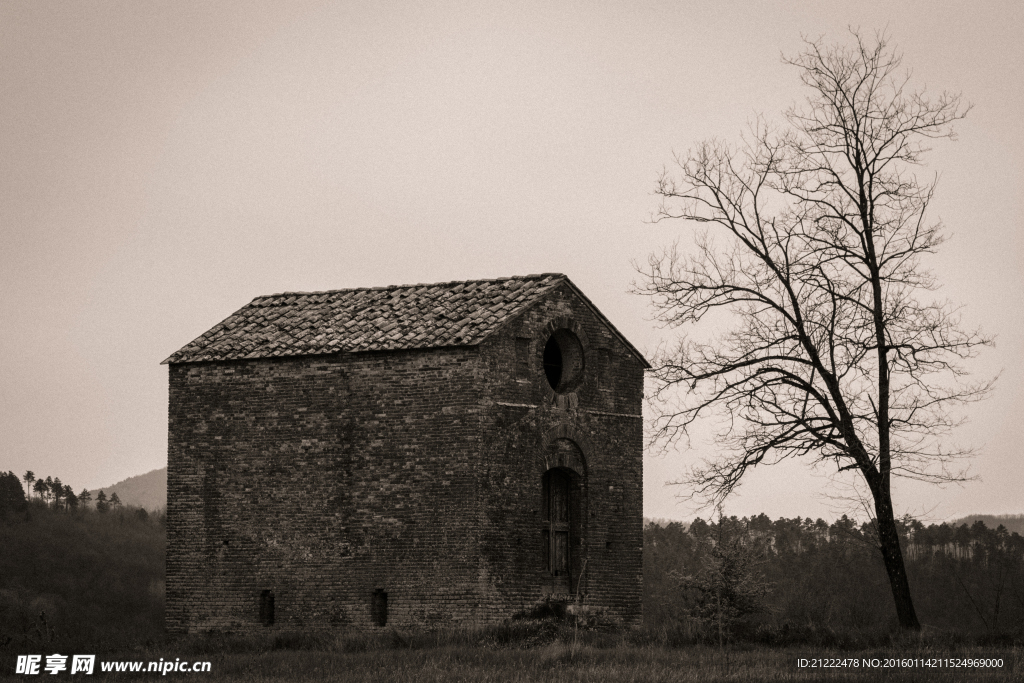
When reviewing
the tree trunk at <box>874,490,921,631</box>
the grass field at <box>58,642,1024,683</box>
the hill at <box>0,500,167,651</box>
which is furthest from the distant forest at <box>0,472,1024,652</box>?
the grass field at <box>58,642,1024,683</box>

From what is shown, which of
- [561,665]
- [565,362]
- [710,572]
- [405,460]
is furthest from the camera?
[710,572]

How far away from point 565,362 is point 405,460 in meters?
3.90

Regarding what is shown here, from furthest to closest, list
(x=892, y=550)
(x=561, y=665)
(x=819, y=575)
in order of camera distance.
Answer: (x=819, y=575) → (x=892, y=550) → (x=561, y=665)

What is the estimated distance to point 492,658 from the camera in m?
21.8

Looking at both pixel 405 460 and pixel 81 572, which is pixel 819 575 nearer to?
pixel 405 460

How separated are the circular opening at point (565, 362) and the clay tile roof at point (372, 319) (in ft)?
3.85

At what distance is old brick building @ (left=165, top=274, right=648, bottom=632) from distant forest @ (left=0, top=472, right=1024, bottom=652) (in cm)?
353

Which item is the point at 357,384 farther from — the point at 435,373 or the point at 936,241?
the point at 936,241

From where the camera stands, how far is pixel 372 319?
27.5 meters

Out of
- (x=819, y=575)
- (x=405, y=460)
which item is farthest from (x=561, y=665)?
(x=819, y=575)

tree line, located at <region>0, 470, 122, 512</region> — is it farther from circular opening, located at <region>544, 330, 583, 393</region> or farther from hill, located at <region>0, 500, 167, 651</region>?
circular opening, located at <region>544, 330, 583, 393</region>

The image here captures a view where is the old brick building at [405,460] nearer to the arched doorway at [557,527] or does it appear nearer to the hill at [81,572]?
the arched doorway at [557,527]

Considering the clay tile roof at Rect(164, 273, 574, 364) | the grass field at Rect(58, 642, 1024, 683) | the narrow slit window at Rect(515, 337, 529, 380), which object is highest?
the clay tile roof at Rect(164, 273, 574, 364)

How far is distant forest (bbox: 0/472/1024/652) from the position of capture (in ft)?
102
